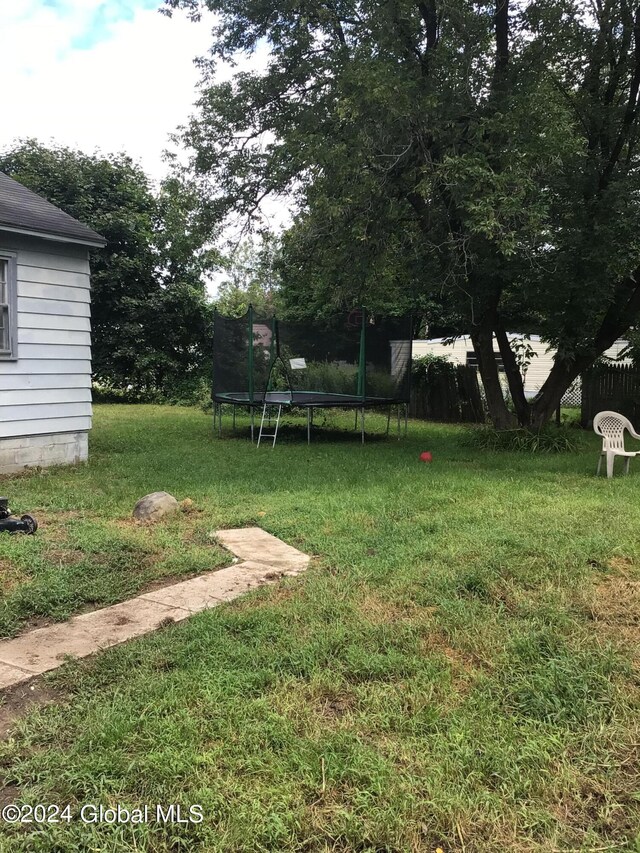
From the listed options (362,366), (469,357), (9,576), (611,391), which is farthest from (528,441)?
(469,357)

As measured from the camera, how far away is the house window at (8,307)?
23.6 feet

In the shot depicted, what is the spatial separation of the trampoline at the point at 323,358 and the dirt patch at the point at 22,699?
8528mm

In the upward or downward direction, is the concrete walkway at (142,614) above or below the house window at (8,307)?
below

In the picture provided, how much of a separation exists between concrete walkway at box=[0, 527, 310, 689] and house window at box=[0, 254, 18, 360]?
14.1 ft

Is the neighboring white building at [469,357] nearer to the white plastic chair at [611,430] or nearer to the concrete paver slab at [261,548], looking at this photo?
the white plastic chair at [611,430]

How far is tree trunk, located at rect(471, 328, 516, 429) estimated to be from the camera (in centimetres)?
1048

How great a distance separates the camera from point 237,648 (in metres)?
2.85

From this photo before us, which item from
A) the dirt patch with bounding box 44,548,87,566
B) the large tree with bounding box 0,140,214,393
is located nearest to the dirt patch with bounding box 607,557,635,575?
the dirt patch with bounding box 44,548,87,566

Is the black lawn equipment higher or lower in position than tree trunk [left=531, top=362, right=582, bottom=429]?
lower

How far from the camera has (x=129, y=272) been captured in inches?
765

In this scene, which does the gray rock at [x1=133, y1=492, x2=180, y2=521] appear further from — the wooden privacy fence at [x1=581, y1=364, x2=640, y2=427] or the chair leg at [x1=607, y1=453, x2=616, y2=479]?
the wooden privacy fence at [x1=581, y1=364, x2=640, y2=427]

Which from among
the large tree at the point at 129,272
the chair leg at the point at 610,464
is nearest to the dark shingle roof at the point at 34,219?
the chair leg at the point at 610,464

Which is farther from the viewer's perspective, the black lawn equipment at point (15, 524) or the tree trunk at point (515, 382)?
the tree trunk at point (515, 382)

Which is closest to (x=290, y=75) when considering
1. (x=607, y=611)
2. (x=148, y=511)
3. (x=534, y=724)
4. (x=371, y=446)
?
(x=371, y=446)
